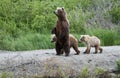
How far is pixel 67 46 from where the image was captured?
1146 centimetres

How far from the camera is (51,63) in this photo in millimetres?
10406

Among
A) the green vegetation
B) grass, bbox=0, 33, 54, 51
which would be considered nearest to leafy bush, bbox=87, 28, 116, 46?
the green vegetation

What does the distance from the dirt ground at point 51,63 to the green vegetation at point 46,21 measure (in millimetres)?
3781

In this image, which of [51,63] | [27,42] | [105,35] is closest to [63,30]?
[51,63]

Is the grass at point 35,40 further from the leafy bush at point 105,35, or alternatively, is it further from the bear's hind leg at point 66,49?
the bear's hind leg at point 66,49

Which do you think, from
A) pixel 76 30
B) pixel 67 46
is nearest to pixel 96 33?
pixel 76 30

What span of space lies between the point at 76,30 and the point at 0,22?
2.68 m

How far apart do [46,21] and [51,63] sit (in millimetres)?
7467

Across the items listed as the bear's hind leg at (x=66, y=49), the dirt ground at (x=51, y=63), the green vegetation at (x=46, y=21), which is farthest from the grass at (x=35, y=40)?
the bear's hind leg at (x=66, y=49)

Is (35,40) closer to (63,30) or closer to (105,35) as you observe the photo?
(105,35)

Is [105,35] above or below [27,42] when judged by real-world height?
below

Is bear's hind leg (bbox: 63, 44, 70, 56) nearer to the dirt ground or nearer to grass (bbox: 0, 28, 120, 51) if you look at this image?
the dirt ground

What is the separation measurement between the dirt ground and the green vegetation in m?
3.78

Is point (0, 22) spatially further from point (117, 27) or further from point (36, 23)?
point (117, 27)
